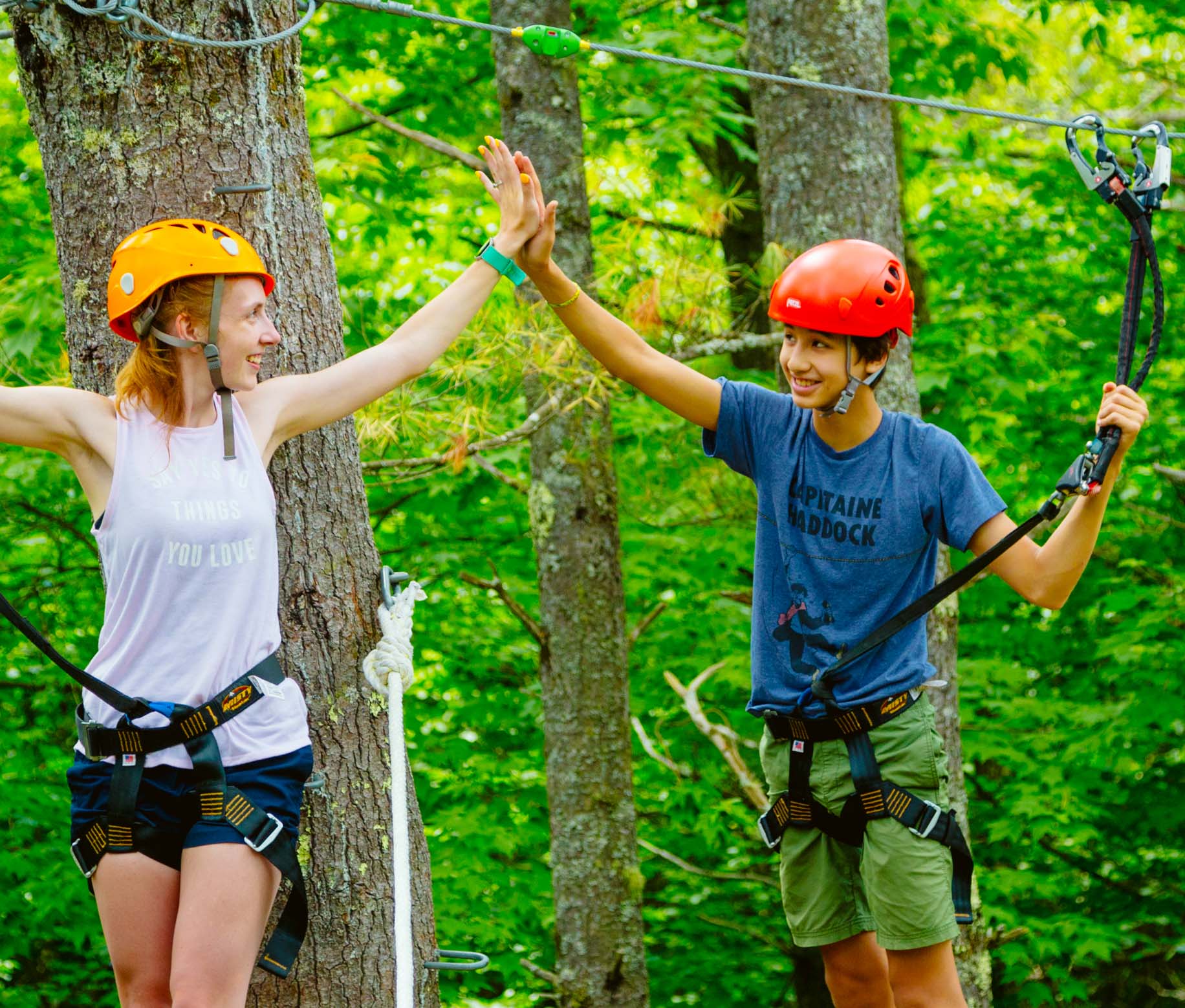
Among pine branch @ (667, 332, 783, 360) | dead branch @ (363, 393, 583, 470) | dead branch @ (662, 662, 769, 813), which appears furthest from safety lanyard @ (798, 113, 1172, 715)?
dead branch @ (662, 662, 769, 813)

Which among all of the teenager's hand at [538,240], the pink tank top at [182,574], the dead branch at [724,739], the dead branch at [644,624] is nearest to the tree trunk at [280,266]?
the pink tank top at [182,574]

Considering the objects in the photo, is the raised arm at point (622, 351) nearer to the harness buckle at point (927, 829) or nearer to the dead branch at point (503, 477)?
the harness buckle at point (927, 829)

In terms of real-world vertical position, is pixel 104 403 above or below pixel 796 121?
below

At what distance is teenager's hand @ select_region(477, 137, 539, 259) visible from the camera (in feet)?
8.39

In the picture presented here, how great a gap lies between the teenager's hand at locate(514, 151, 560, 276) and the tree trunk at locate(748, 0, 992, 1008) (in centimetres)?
244

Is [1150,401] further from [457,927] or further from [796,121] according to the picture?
[457,927]

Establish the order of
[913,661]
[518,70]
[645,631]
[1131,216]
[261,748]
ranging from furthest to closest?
[645,631]
[518,70]
[913,661]
[1131,216]
[261,748]

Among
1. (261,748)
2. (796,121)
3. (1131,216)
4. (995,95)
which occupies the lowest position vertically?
(261,748)

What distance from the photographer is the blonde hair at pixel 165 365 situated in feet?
7.15

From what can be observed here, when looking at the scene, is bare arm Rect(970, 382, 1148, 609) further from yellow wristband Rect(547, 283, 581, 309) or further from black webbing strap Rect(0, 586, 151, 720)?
black webbing strap Rect(0, 586, 151, 720)

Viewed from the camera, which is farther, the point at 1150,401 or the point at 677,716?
the point at 677,716

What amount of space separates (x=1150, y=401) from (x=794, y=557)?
515 centimetres

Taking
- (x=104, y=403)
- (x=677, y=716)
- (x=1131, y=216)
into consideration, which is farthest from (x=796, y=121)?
(x=677, y=716)

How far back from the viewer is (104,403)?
2.18 metres
